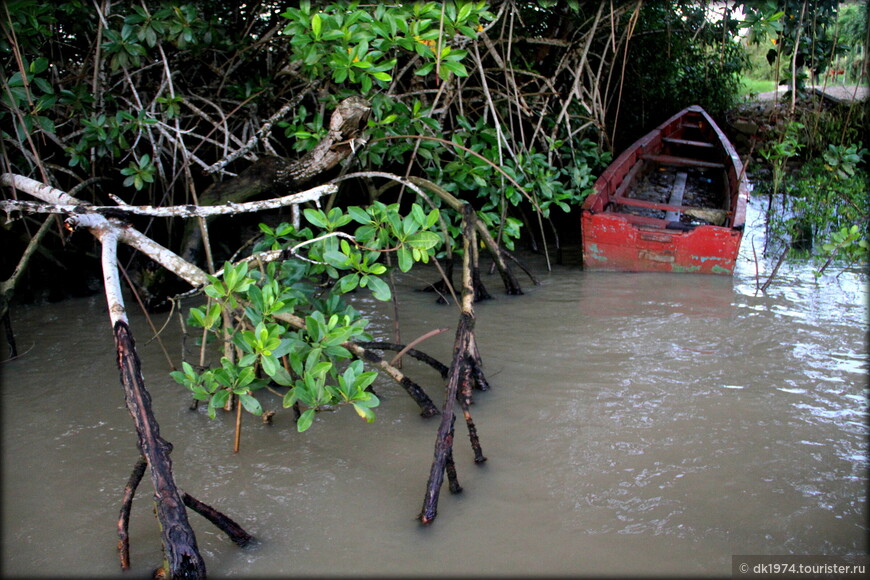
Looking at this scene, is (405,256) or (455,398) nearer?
(455,398)

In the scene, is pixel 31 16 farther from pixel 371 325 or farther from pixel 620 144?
pixel 620 144

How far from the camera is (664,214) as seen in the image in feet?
19.2

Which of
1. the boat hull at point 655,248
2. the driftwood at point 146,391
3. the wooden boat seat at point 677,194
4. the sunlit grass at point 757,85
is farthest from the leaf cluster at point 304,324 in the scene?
the sunlit grass at point 757,85

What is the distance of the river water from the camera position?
205 cm

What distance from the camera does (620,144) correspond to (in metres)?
7.72

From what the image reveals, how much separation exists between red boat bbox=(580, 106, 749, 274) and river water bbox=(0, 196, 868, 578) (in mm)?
966

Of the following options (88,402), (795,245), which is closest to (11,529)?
(88,402)

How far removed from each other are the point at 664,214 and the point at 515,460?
3.92m

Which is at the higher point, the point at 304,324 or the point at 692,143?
the point at 692,143

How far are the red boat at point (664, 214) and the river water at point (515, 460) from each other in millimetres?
966

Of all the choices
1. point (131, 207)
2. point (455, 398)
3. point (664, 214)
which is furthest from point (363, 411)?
point (664, 214)

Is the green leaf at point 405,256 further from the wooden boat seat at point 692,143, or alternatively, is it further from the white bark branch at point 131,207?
the wooden boat seat at point 692,143

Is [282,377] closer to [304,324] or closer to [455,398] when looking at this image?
[304,324]

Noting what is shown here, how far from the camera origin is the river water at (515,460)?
2.05 meters
